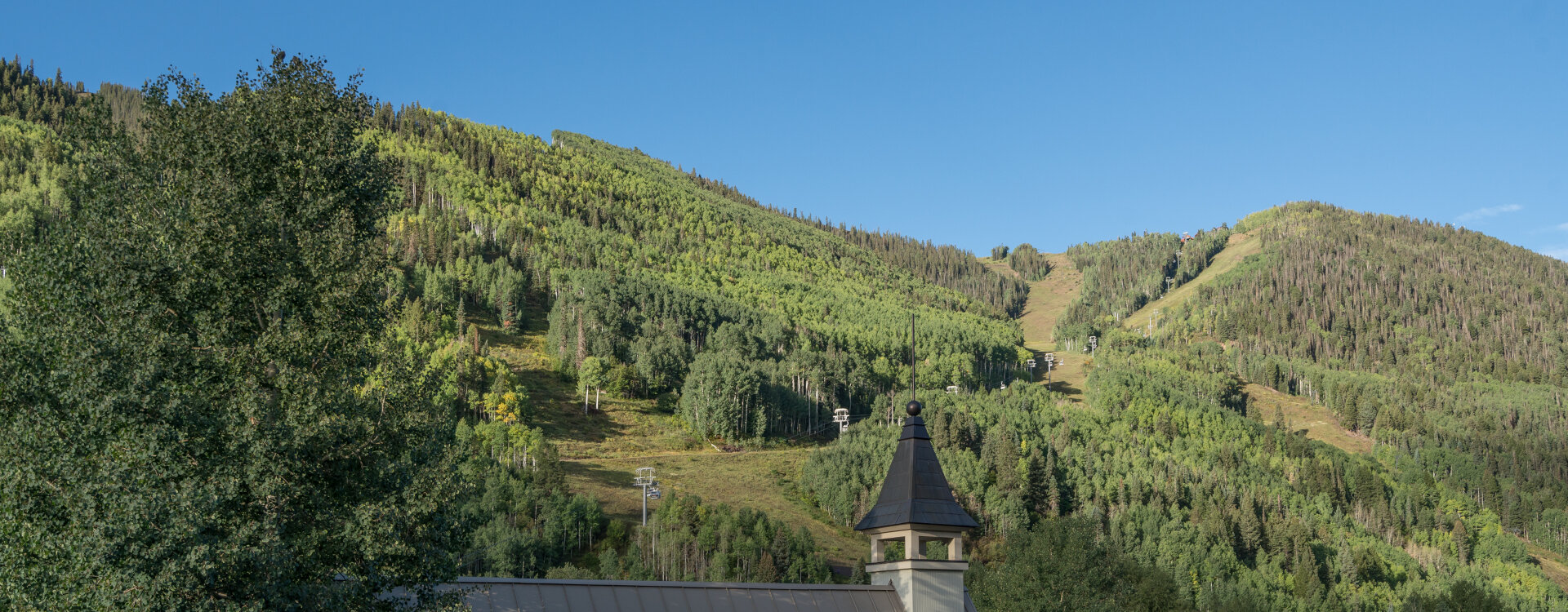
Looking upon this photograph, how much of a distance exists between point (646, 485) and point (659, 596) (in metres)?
99.3

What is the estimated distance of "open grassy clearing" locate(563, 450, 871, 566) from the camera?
12012cm

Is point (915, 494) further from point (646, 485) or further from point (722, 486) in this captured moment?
point (722, 486)

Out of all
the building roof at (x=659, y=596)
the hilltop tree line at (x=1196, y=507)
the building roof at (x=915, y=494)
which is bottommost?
the hilltop tree line at (x=1196, y=507)

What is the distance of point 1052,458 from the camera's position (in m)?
162

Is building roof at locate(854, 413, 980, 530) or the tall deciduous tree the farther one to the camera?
building roof at locate(854, 413, 980, 530)

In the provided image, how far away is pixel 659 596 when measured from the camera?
2466 cm

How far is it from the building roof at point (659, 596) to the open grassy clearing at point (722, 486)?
8739 cm

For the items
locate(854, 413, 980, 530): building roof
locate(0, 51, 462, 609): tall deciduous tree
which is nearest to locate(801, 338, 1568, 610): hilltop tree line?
locate(854, 413, 980, 530): building roof

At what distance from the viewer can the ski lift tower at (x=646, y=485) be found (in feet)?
365

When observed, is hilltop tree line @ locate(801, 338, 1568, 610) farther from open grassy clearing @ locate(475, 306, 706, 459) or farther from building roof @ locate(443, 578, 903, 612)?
building roof @ locate(443, 578, 903, 612)

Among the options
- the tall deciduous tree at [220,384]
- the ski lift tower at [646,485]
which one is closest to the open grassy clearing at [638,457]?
the ski lift tower at [646,485]

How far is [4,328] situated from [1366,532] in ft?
638

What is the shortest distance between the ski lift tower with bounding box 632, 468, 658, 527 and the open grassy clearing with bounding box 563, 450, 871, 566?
1110mm

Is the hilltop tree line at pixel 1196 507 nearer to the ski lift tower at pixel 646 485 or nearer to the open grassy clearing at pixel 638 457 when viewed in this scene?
the open grassy clearing at pixel 638 457
